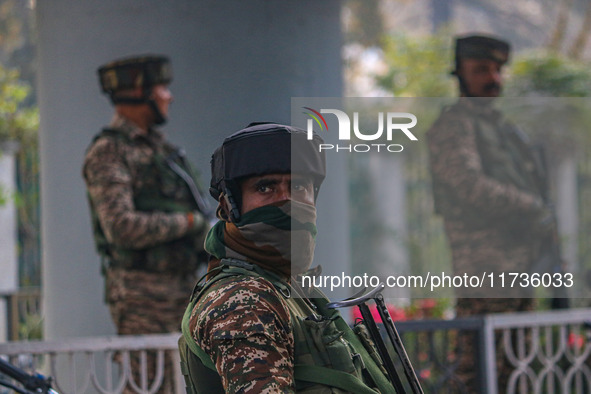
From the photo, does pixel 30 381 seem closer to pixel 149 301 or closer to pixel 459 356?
pixel 149 301

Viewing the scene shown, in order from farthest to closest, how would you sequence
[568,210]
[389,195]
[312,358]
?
1. [389,195]
2. [568,210]
3. [312,358]

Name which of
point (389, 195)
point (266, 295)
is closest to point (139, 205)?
point (266, 295)

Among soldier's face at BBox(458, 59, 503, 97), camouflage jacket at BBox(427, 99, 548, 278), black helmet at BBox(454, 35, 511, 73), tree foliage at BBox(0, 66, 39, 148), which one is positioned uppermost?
tree foliage at BBox(0, 66, 39, 148)

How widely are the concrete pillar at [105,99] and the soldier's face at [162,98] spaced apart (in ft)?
0.54

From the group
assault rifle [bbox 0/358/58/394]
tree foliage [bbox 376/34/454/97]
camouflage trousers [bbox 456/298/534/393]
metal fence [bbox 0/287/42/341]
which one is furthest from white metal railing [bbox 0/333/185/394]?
tree foliage [bbox 376/34/454/97]

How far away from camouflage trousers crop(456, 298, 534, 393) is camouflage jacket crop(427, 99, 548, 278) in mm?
313

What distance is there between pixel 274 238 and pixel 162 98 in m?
2.75

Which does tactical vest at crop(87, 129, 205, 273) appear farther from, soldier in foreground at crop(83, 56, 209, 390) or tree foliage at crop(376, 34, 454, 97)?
tree foliage at crop(376, 34, 454, 97)

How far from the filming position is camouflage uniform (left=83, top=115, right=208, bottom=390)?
13.5 ft

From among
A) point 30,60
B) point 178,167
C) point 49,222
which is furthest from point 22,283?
point 30,60

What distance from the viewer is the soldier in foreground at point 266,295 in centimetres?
167

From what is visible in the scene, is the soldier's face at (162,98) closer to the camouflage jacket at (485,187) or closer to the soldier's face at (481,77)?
the camouflage jacket at (485,187)

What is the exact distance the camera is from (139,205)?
4.20m

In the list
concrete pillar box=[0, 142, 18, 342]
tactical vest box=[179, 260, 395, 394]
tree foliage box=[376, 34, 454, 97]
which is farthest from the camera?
tree foliage box=[376, 34, 454, 97]
